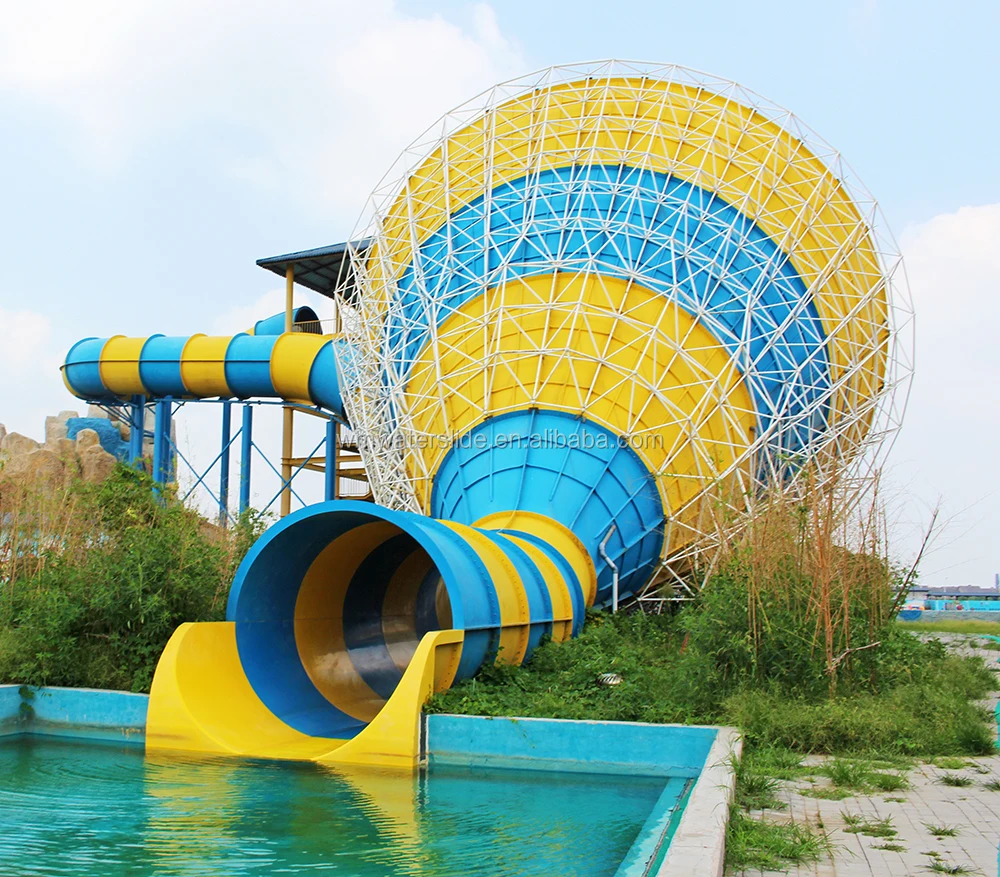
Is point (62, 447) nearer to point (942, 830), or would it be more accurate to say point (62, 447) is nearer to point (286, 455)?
point (286, 455)

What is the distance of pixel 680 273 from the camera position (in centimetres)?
1686

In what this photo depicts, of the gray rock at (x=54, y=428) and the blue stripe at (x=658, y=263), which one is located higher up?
the gray rock at (x=54, y=428)

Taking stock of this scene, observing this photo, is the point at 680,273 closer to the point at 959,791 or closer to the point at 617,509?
the point at 617,509

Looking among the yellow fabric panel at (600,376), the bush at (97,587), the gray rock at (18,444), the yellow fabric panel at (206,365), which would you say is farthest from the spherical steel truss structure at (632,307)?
the gray rock at (18,444)

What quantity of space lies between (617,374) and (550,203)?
3.96 meters

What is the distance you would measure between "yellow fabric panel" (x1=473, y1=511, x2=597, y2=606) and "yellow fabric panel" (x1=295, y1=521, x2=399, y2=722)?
1722mm

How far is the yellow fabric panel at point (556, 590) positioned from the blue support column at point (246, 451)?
16566 millimetres

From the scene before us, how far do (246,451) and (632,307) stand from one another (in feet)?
54.2

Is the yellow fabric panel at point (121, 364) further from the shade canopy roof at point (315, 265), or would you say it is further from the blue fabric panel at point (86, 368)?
the shade canopy roof at point (315, 265)

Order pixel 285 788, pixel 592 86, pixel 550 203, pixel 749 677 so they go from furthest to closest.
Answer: pixel 592 86, pixel 550 203, pixel 749 677, pixel 285 788

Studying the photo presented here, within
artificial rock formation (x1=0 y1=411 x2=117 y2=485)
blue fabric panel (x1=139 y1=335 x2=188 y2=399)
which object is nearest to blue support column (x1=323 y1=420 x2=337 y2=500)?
blue fabric panel (x1=139 y1=335 x2=188 y2=399)

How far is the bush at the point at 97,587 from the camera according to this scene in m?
12.3

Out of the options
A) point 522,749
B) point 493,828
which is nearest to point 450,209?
point 522,749

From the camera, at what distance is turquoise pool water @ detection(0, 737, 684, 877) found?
6484mm
